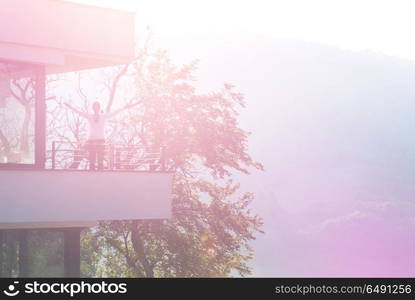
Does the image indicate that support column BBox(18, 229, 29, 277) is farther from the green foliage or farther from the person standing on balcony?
the green foliage

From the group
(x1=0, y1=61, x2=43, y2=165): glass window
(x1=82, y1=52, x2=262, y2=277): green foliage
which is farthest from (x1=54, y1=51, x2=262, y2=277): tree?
(x1=0, y1=61, x2=43, y2=165): glass window

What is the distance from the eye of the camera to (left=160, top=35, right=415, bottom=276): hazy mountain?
410 ft

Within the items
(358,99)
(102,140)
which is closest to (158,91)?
(102,140)

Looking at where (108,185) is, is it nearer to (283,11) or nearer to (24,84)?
(24,84)

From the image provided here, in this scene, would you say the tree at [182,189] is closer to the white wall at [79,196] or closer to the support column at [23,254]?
the support column at [23,254]

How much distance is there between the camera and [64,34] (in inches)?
716

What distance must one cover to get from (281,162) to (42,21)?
115676mm

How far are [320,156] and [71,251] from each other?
11792cm

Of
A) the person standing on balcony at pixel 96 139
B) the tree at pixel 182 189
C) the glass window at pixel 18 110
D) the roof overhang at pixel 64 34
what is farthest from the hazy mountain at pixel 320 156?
the glass window at pixel 18 110

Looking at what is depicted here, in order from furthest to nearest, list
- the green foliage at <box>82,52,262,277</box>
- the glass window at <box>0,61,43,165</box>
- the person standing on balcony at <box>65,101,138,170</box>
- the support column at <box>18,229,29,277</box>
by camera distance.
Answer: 1. the green foliage at <box>82,52,262,277</box>
2. the support column at <box>18,229,29,277</box>
3. the person standing on balcony at <box>65,101,138,170</box>
4. the glass window at <box>0,61,43,165</box>

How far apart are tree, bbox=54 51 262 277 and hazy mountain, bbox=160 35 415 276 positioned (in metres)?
89.8

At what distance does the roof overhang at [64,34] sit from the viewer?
1730 centimetres

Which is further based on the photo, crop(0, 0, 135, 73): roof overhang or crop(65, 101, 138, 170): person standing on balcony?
crop(65, 101, 138, 170): person standing on balcony

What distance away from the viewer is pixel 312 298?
1619cm
